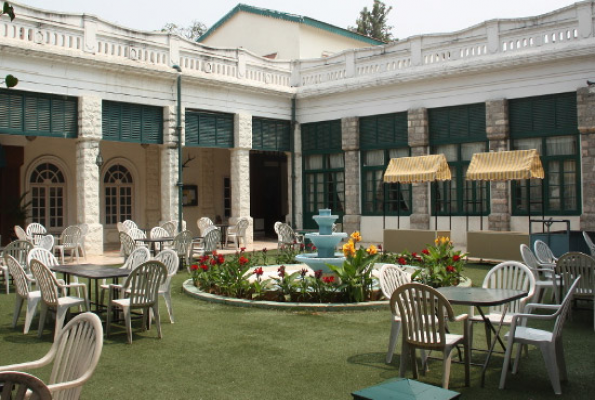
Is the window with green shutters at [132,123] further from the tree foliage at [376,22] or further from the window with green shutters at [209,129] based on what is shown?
the tree foliage at [376,22]

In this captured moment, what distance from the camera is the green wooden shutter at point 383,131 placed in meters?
17.6

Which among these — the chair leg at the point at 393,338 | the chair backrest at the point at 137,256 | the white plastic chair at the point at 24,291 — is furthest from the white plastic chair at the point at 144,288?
the chair leg at the point at 393,338

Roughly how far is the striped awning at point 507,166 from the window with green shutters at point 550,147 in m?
1.91

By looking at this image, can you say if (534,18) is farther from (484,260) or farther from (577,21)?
(484,260)

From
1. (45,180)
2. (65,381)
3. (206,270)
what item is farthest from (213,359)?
(45,180)

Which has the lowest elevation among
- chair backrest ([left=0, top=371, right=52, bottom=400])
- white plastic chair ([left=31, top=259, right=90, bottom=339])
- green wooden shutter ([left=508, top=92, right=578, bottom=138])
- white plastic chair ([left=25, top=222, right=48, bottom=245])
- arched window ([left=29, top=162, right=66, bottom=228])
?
white plastic chair ([left=31, top=259, right=90, bottom=339])

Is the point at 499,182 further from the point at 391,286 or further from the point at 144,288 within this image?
the point at 144,288

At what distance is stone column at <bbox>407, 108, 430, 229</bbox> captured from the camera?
16938mm

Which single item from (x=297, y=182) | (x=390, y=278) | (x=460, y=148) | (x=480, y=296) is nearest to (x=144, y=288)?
(x=390, y=278)

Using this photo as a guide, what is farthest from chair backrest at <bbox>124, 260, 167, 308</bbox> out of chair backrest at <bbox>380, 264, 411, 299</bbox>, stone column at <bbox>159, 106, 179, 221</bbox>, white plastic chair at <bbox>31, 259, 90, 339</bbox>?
stone column at <bbox>159, 106, 179, 221</bbox>

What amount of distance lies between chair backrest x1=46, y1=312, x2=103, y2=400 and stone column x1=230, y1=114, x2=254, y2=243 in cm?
1459

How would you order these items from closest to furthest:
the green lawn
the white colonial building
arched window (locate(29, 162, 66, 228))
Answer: the green lawn < the white colonial building < arched window (locate(29, 162, 66, 228))

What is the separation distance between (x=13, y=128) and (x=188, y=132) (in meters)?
4.79

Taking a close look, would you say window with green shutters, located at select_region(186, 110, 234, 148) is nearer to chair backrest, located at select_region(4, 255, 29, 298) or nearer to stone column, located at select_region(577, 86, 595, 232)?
stone column, located at select_region(577, 86, 595, 232)
